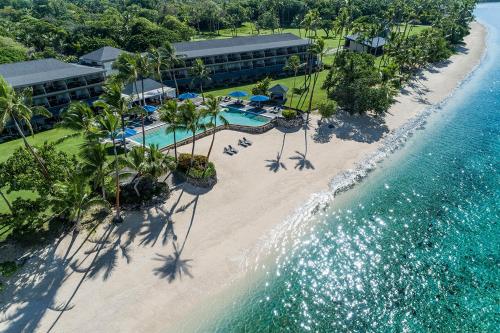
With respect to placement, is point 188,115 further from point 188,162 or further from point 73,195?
point 73,195

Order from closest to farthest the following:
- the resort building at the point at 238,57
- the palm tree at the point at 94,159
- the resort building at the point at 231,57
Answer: the palm tree at the point at 94,159 < the resort building at the point at 231,57 < the resort building at the point at 238,57

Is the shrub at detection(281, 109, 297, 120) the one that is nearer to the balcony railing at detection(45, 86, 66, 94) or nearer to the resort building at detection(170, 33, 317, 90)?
the resort building at detection(170, 33, 317, 90)

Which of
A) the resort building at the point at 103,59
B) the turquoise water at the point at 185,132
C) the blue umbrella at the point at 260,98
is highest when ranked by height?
the resort building at the point at 103,59

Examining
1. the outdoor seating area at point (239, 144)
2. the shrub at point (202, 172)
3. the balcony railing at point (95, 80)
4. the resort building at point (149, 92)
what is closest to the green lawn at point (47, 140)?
the balcony railing at point (95, 80)

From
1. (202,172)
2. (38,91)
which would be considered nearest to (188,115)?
(202,172)

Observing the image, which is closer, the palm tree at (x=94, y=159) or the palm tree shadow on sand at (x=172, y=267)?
the palm tree at (x=94, y=159)

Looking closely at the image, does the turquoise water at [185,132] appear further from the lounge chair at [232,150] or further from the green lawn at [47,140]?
the green lawn at [47,140]
